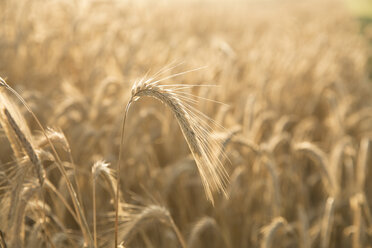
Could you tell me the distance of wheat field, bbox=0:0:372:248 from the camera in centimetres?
101

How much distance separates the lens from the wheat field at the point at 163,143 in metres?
1.01

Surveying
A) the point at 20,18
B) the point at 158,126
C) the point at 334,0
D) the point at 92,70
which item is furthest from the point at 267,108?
the point at 334,0

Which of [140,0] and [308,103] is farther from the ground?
[140,0]

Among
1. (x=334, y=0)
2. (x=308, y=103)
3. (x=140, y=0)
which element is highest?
(x=334, y=0)

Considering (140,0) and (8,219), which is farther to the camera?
(140,0)

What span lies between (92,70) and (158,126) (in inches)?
23.7

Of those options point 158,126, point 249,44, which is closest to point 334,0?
point 249,44

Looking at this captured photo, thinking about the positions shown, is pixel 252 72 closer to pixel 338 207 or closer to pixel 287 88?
pixel 287 88

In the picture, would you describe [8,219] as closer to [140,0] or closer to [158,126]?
[158,126]

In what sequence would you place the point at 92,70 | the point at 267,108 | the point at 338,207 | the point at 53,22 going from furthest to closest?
the point at 53,22
the point at 267,108
the point at 92,70
the point at 338,207

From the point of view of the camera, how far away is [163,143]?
2.34 metres

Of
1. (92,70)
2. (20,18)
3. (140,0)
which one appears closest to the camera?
(92,70)

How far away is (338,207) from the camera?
216cm

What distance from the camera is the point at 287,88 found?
327 cm
